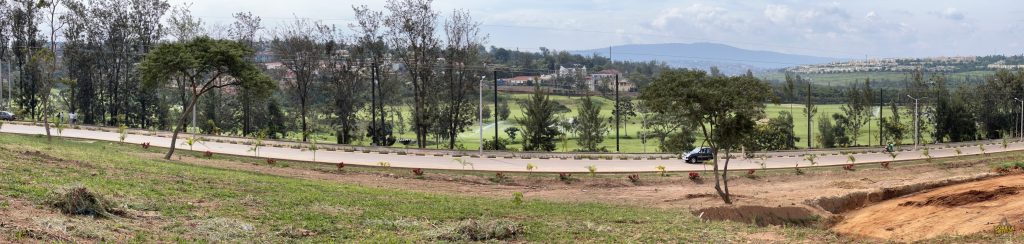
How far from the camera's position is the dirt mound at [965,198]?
1032 inches

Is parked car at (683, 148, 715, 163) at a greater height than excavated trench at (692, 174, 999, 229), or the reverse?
parked car at (683, 148, 715, 163)

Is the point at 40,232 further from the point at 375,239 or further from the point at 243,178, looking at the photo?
the point at 243,178

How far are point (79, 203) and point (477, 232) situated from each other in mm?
6585

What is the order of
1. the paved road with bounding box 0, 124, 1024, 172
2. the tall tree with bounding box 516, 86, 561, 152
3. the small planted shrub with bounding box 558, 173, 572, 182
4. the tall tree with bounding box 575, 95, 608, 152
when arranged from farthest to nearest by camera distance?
the tall tree with bounding box 575, 95, 608, 152, the tall tree with bounding box 516, 86, 561, 152, the paved road with bounding box 0, 124, 1024, 172, the small planted shrub with bounding box 558, 173, 572, 182

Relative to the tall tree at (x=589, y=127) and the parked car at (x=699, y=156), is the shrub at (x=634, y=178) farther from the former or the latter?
the tall tree at (x=589, y=127)

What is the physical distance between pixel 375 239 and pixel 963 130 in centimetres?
Answer: 8264

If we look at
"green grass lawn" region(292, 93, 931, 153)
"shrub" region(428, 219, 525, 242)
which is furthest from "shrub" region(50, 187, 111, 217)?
"green grass lawn" region(292, 93, 931, 153)

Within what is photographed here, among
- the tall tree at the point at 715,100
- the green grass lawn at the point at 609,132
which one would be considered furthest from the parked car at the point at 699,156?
the green grass lawn at the point at 609,132

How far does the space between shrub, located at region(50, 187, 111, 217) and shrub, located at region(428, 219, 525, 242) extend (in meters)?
5.54

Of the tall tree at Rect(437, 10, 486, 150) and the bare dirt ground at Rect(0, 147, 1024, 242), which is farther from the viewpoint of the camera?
the tall tree at Rect(437, 10, 486, 150)

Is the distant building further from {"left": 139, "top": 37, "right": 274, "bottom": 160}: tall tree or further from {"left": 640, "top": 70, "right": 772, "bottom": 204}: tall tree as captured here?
{"left": 640, "top": 70, "right": 772, "bottom": 204}: tall tree

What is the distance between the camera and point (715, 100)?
81.7 feet

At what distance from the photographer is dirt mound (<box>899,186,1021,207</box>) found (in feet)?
86.0

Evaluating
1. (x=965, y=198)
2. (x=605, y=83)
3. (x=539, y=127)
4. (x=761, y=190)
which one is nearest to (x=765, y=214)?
(x=761, y=190)
